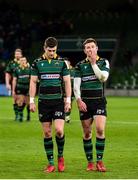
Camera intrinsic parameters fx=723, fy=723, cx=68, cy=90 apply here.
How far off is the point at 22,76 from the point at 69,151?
30.3ft

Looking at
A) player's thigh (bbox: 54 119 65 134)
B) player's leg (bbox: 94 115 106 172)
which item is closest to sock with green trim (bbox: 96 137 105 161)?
player's leg (bbox: 94 115 106 172)

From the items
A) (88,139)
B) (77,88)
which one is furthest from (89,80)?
(88,139)

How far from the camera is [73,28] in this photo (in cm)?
5594

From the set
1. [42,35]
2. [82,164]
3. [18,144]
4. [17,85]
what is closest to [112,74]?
[42,35]

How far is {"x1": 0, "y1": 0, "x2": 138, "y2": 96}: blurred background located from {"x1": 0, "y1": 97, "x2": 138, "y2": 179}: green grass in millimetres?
25539

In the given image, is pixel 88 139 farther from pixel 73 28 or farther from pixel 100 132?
pixel 73 28

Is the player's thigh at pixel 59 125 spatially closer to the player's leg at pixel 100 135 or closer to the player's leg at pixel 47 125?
the player's leg at pixel 47 125

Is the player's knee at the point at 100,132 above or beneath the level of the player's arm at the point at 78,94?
beneath

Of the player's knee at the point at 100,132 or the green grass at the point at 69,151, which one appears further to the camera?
the player's knee at the point at 100,132

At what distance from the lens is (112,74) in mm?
48875

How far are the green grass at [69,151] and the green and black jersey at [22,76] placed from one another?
1308mm

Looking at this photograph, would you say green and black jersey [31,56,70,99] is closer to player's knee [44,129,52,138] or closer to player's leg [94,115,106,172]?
player's knee [44,129,52,138]

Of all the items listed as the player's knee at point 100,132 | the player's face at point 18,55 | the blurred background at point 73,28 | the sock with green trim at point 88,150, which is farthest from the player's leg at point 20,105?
the blurred background at point 73,28

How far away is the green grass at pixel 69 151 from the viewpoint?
1316cm
